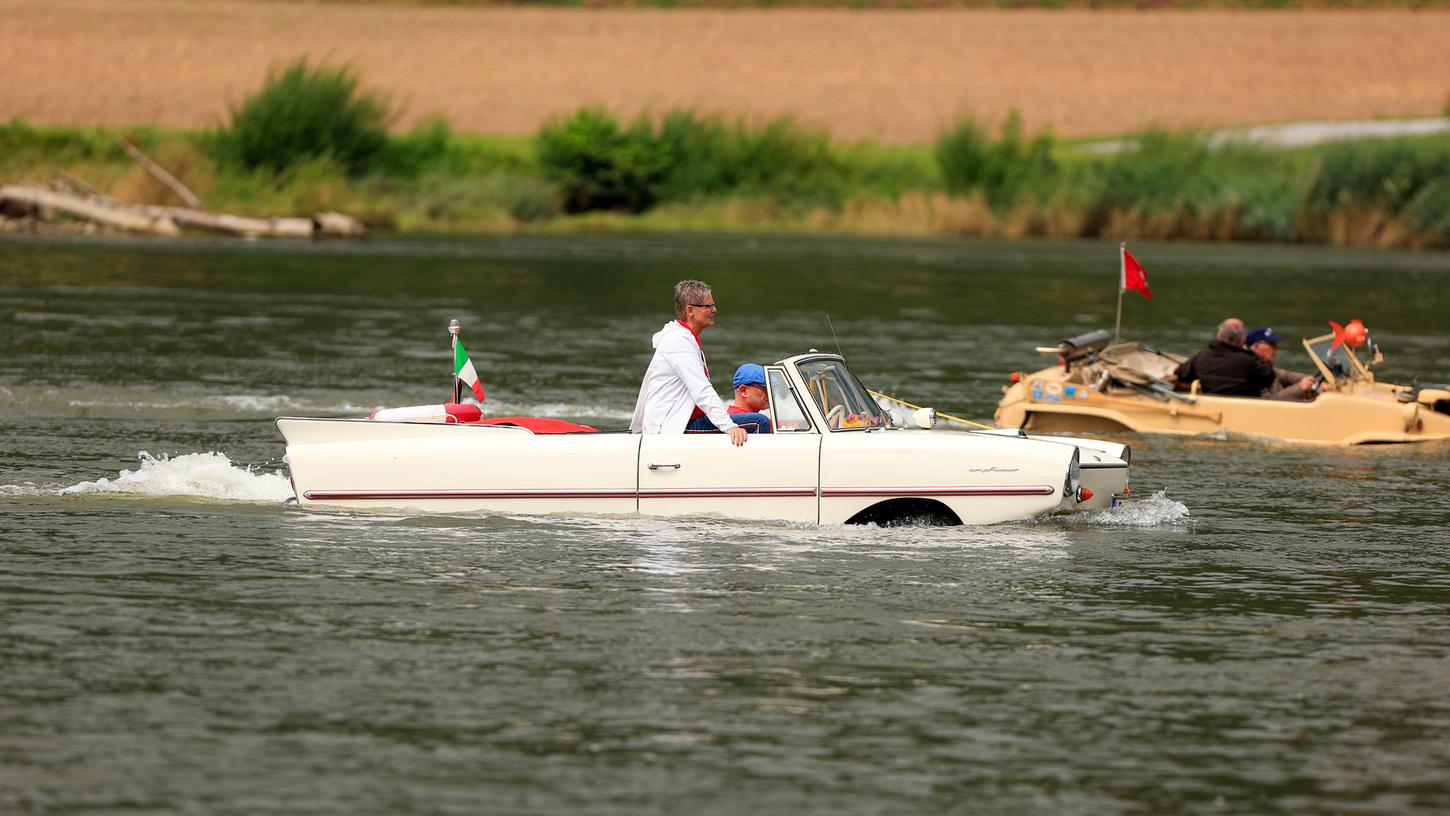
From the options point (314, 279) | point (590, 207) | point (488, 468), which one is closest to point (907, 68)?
point (590, 207)

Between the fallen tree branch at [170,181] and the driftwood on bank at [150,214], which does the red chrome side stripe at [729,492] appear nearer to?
the driftwood on bank at [150,214]

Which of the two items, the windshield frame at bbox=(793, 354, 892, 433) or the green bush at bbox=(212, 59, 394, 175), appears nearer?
the windshield frame at bbox=(793, 354, 892, 433)

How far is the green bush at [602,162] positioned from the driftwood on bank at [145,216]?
10.5 metres

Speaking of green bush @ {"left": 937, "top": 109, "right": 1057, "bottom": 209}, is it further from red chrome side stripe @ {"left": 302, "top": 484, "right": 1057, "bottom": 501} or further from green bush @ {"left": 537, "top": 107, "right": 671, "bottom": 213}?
red chrome side stripe @ {"left": 302, "top": 484, "right": 1057, "bottom": 501}

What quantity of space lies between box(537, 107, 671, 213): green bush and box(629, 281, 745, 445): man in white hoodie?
49.2m

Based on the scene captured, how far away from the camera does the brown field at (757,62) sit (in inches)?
2945

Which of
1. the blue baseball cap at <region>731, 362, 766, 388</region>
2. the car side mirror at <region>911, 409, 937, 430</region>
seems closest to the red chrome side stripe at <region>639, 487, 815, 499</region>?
the blue baseball cap at <region>731, 362, 766, 388</region>

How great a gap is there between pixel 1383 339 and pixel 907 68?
2210 inches

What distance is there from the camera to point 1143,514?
1412cm

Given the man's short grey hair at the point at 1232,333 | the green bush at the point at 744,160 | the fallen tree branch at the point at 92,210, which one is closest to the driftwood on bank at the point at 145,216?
the fallen tree branch at the point at 92,210

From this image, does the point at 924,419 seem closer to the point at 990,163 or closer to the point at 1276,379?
the point at 1276,379

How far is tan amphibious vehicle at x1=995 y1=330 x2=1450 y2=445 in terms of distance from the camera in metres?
19.0

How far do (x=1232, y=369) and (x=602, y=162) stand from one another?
145ft

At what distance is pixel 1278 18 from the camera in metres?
89.5
